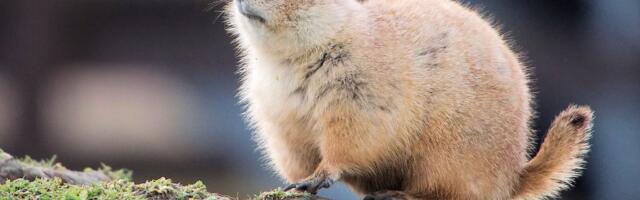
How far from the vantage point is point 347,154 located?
439cm

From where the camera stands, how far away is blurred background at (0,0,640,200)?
21.2 ft

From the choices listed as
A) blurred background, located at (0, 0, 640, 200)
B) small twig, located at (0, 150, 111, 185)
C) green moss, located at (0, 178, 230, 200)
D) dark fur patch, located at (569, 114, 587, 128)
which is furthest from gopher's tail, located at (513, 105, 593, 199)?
small twig, located at (0, 150, 111, 185)

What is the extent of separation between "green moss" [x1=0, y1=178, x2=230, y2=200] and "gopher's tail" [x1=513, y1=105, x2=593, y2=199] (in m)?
1.60

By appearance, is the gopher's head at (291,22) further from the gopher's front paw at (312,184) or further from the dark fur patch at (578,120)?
the dark fur patch at (578,120)

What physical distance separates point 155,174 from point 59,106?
77cm

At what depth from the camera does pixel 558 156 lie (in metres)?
4.87

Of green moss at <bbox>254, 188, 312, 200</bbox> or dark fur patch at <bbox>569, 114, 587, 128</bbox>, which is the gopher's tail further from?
green moss at <bbox>254, 188, 312, 200</bbox>

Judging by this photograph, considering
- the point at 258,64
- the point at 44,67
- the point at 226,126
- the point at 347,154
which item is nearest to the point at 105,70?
the point at 44,67

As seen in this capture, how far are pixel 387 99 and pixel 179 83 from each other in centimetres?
259

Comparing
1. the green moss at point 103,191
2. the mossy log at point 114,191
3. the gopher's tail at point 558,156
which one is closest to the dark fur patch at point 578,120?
the gopher's tail at point 558,156

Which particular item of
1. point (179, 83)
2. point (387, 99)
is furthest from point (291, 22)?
point (179, 83)

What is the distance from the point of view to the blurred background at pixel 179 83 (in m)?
6.45

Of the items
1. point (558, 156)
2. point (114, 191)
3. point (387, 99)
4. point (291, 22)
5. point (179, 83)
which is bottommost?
point (558, 156)

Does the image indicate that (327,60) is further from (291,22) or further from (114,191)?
(114,191)
